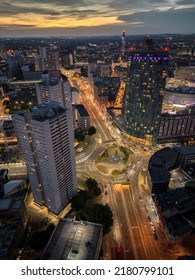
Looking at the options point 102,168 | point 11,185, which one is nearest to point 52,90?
point 102,168

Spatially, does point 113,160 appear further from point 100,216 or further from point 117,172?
point 100,216

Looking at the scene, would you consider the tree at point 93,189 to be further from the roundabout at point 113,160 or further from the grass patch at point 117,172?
the grass patch at point 117,172

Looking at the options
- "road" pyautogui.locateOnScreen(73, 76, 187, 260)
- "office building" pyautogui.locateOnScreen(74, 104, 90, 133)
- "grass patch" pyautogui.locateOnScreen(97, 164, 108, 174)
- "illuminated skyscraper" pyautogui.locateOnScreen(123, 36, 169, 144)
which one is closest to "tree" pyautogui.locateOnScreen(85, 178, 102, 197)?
"road" pyautogui.locateOnScreen(73, 76, 187, 260)

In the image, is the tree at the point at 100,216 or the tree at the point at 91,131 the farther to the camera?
the tree at the point at 91,131

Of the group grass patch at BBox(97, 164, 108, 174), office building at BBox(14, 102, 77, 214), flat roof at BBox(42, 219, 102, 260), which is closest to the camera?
flat roof at BBox(42, 219, 102, 260)

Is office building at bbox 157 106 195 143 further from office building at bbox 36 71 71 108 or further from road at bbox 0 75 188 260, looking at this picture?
office building at bbox 36 71 71 108

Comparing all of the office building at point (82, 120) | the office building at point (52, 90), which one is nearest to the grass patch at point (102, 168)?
the office building at point (82, 120)
